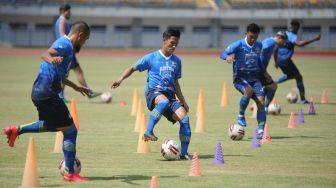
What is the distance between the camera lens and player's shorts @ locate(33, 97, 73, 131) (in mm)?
10797

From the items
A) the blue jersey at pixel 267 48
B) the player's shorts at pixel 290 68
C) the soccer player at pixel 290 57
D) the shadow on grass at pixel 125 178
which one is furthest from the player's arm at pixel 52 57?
the player's shorts at pixel 290 68

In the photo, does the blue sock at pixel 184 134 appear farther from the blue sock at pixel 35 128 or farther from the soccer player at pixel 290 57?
the soccer player at pixel 290 57

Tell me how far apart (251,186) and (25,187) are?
112 inches

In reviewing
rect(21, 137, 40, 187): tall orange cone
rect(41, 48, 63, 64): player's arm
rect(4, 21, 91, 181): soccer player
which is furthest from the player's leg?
rect(21, 137, 40, 187): tall orange cone

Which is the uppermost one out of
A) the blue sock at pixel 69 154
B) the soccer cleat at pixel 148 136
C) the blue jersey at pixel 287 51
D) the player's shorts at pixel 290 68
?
the blue jersey at pixel 287 51

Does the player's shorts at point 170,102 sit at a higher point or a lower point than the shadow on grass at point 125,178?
higher

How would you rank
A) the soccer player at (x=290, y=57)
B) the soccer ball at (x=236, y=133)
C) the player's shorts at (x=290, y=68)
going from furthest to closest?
the player's shorts at (x=290, y=68) → the soccer player at (x=290, y=57) → the soccer ball at (x=236, y=133)

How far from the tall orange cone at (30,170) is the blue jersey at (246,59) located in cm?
702

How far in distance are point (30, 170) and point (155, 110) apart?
3.42 m

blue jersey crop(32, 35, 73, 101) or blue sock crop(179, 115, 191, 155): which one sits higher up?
blue jersey crop(32, 35, 73, 101)

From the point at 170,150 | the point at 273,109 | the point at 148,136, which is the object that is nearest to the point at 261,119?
the point at 170,150

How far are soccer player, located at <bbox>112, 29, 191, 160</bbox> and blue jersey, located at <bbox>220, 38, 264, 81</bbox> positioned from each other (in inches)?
125

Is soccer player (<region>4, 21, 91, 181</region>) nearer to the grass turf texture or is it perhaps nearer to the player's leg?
the grass turf texture

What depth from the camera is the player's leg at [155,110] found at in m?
12.7
